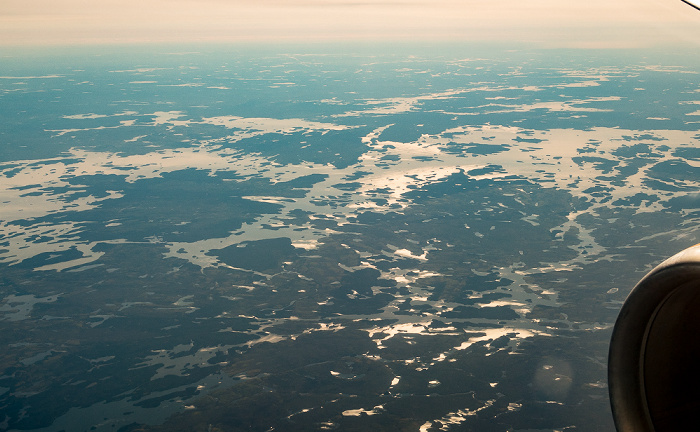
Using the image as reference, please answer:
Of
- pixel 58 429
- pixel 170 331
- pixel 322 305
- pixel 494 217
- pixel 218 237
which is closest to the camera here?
pixel 58 429

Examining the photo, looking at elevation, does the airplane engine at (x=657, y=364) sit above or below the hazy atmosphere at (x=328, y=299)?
above

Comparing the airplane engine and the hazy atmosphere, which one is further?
the hazy atmosphere

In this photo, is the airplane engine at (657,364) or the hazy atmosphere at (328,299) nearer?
the airplane engine at (657,364)

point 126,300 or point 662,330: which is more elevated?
point 662,330

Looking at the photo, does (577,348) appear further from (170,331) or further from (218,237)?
Answer: (218,237)

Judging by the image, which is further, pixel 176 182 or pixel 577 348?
pixel 176 182

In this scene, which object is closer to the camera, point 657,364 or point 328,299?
point 657,364

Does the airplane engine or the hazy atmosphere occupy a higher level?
the airplane engine

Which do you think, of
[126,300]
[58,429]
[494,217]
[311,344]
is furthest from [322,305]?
[494,217]
